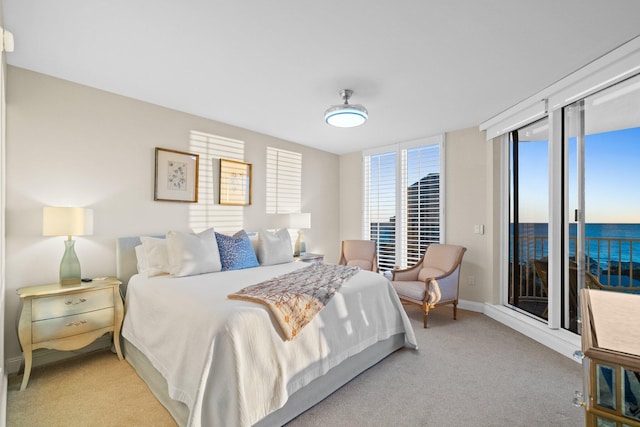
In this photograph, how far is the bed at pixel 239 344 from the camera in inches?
63.7

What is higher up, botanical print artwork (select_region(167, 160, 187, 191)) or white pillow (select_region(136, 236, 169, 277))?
botanical print artwork (select_region(167, 160, 187, 191))

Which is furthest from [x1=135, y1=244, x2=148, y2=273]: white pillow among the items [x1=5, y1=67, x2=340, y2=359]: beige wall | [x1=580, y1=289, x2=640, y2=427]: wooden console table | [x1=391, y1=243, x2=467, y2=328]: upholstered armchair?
[x1=580, y1=289, x2=640, y2=427]: wooden console table

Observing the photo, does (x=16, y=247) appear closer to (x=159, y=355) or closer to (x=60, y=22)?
(x=159, y=355)

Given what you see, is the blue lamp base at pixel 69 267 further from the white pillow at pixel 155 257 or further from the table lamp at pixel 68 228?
the white pillow at pixel 155 257

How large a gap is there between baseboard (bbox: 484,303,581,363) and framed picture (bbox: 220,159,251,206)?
3.60 metres

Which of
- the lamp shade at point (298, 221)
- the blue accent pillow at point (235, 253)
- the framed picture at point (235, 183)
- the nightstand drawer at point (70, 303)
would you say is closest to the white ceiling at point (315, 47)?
the framed picture at point (235, 183)

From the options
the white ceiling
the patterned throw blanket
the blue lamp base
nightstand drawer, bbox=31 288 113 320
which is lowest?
nightstand drawer, bbox=31 288 113 320

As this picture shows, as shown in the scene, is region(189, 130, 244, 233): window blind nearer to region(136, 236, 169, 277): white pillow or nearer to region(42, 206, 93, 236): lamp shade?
region(136, 236, 169, 277): white pillow

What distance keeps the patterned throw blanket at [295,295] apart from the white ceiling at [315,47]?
183 cm

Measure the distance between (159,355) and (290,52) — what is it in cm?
243

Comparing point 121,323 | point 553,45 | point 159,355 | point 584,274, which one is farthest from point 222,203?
point 584,274

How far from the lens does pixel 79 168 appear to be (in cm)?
287

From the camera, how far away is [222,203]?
397 cm

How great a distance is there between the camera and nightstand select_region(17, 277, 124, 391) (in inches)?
89.8
